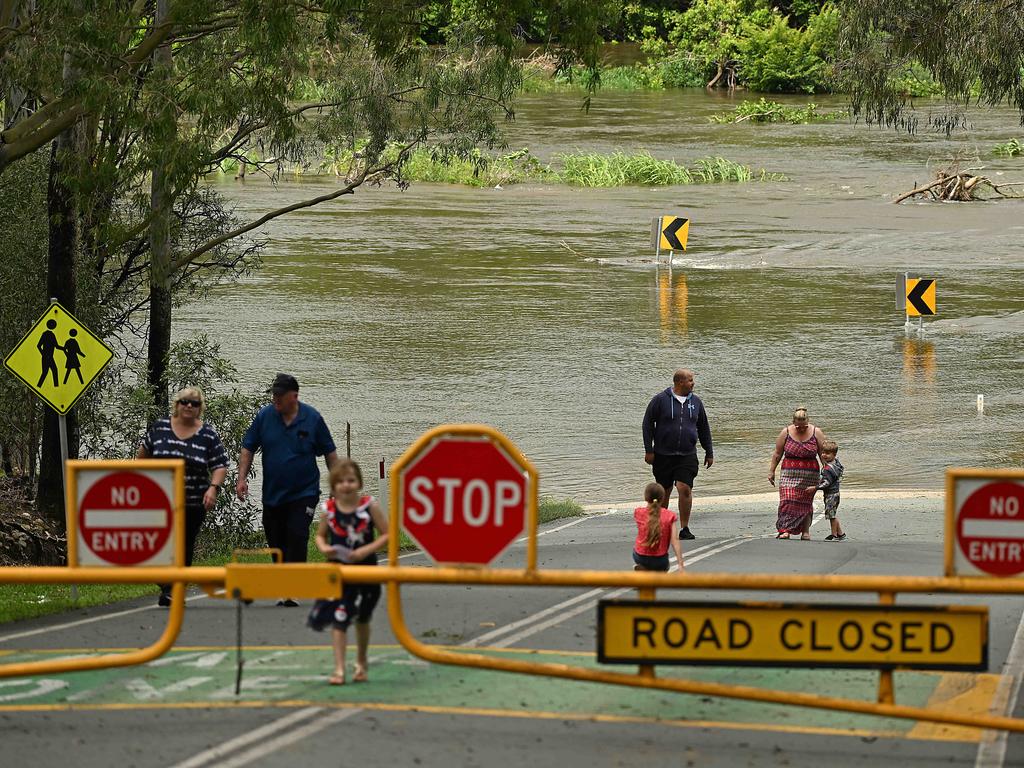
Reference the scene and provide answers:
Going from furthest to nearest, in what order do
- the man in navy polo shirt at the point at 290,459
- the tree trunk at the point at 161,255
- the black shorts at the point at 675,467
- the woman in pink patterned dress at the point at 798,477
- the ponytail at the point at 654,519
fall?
the black shorts at the point at 675,467
the woman in pink patterned dress at the point at 798,477
the tree trunk at the point at 161,255
the ponytail at the point at 654,519
the man in navy polo shirt at the point at 290,459

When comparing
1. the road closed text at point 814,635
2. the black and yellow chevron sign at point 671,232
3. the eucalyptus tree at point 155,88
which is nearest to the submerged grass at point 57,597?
the eucalyptus tree at point 155,88

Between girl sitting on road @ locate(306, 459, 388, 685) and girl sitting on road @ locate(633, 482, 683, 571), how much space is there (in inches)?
138

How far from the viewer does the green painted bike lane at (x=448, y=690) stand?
8656mm

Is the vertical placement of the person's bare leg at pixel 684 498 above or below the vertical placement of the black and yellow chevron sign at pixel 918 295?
below

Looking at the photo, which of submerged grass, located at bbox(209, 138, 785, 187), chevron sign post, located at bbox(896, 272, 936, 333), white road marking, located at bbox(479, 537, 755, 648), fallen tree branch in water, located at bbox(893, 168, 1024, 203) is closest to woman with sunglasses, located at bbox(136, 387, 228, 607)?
white road marking, located at bbox(479, 537, 755, 648)

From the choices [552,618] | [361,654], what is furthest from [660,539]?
[361,654]

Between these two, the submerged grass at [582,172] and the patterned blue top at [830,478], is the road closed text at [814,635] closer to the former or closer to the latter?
the patterned blue top at [830,478]

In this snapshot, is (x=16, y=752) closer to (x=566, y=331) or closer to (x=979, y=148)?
(x=566, y=331)

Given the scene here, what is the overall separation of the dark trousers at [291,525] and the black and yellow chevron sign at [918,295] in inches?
878

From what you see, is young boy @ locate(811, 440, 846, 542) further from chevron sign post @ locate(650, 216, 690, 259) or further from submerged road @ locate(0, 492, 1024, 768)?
chevron sign post @ locate(650, 216, 690, 259)

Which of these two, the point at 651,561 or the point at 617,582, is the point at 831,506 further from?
the point at 617,582

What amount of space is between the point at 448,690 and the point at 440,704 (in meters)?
0.32

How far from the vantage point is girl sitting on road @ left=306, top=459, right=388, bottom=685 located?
899cm

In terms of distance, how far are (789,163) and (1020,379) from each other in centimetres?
3664
